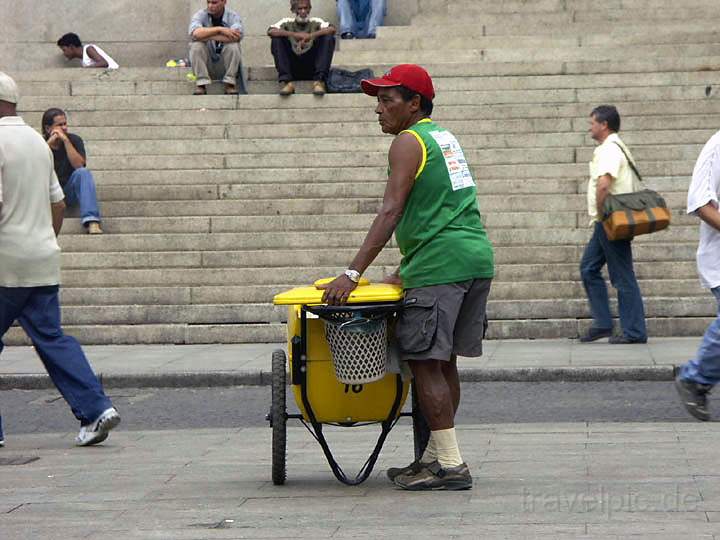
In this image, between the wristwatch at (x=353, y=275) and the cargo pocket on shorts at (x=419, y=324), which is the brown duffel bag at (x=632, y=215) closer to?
the cargo pocket on shorts at (x=419, y=324)

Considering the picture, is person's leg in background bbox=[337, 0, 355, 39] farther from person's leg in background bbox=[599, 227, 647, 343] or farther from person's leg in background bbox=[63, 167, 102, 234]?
person's leg in background bbox=[599, 227, 647, 343]

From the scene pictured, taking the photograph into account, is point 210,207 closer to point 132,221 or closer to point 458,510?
point 132,221

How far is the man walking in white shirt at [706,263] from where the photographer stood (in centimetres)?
805

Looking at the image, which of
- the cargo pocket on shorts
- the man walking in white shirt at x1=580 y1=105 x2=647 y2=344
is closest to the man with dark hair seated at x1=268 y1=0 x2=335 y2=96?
the man walking in white shirt at x1=580 y1=105 x2=647 y2=344

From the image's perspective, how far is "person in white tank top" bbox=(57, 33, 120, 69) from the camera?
20.7 m

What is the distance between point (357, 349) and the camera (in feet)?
20.5

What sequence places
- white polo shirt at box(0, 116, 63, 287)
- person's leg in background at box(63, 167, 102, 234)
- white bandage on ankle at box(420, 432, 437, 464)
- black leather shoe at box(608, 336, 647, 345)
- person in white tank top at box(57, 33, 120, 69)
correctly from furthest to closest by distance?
person in white tank top at box(57, 33, 120, 69) < person's leg in background at box(63, 167, 102, 234) < black leather shoe at box(608, 336, 647, 345) < white polo shirt at box(0, 116, 63, 287) < white bandage on ankle at box(420, 432, 437, 464)

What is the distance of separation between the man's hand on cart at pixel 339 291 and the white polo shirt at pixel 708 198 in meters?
2.64

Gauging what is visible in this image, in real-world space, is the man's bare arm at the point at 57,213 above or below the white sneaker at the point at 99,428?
above

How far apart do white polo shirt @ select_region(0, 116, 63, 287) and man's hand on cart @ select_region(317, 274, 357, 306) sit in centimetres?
233

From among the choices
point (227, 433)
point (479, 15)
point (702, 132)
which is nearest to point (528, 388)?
point (227, 433)

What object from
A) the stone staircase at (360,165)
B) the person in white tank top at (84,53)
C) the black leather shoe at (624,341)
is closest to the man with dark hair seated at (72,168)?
the stone staircase at (360,165)

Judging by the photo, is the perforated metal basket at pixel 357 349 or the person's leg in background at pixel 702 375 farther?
the person's leg in background at pixel 702 375

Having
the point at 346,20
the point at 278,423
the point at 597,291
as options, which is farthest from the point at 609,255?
the point at 346,20
